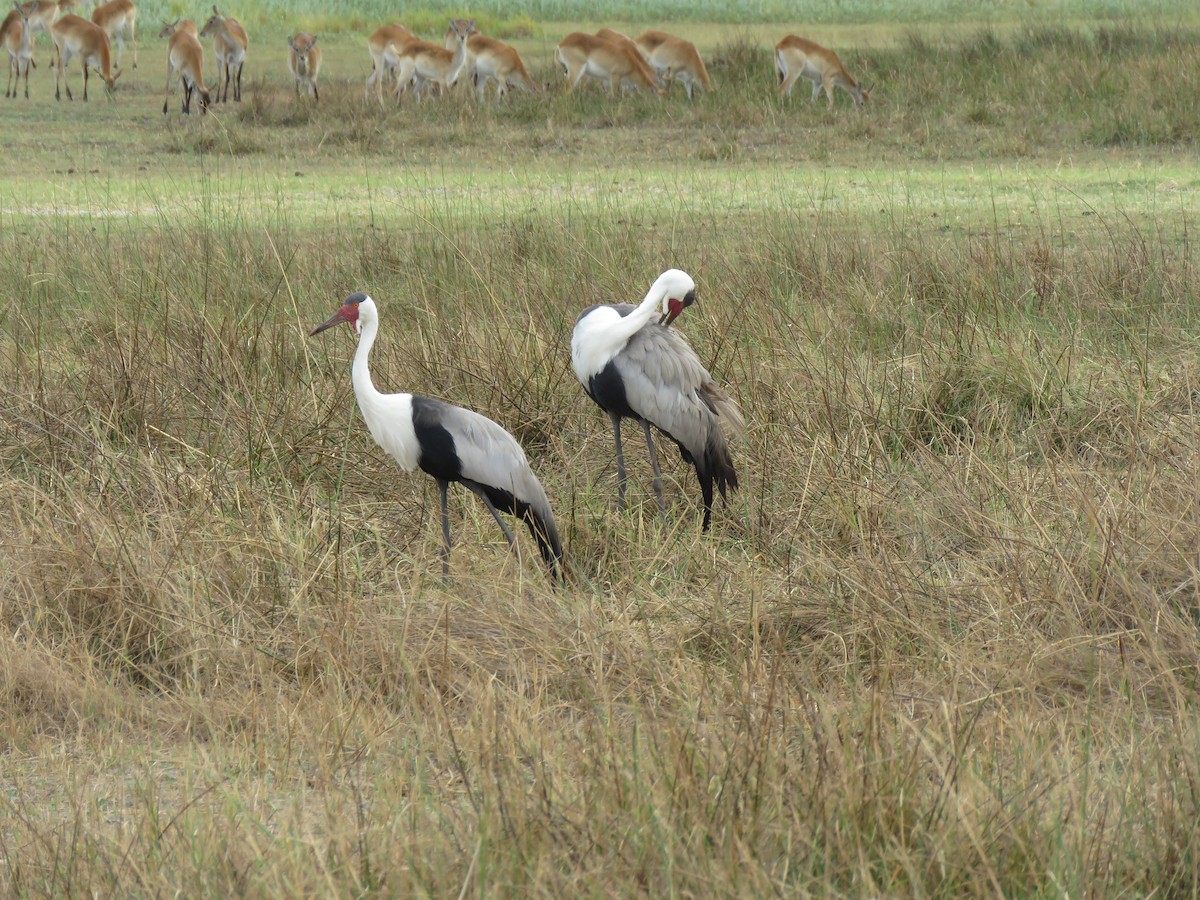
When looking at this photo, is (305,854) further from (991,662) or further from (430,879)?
(991,662)

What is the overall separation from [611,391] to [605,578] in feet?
2.41

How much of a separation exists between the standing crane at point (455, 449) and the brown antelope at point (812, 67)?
12016mm

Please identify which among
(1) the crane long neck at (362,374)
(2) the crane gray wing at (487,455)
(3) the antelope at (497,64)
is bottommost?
(2) the crane gray wing at (487,455)

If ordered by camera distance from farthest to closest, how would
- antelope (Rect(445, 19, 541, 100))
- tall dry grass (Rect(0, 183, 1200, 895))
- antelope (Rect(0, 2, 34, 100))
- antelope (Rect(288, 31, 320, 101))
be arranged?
antelope (Rect(0, 2, 34, 100)), antelope (Rect(445, 19, 541, 100)), antelope (Rect(288, 31, 320, 101)), tall dry grass (Rect(0, 183, 1200, 895))

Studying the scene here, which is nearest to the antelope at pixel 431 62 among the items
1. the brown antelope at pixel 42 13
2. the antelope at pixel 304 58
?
the antelope at pixel 304 58

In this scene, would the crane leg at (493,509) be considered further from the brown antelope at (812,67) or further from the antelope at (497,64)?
the antelope at (497,64)

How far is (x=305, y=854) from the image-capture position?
2240mm

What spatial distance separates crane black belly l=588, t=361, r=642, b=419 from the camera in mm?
4336

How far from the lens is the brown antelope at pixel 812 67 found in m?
15.4

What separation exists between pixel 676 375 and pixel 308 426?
1.15 meters

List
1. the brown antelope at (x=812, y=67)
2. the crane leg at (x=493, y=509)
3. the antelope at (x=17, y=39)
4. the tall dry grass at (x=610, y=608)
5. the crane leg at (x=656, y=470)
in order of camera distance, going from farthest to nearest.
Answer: the antelope at (x=17, y=39)
the brown antelope at (x=812, y=67)
the crane leg at (x=656, y=470)
the crane leg at (x=493, y=509)
the tall dry grass at (x=610, y=608)

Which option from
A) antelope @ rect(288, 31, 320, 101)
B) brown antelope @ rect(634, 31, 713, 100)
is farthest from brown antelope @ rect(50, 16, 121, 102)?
brown antelope @ rect(634, 31, 713, 100)

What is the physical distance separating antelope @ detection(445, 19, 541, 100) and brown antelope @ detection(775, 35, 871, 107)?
2922mm

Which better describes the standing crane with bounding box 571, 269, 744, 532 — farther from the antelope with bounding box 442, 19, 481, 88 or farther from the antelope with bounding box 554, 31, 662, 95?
the antelope with bounding box 442, 19, 481, 88
